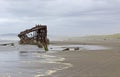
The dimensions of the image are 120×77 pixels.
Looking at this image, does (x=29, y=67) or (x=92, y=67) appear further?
(x=29, y=67)

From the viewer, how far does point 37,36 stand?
38.9 meters

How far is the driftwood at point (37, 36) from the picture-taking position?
37.9 meters

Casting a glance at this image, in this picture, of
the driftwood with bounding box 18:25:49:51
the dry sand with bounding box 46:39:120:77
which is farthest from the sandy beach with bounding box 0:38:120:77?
the driftwood with bounding box 18:25:49:51

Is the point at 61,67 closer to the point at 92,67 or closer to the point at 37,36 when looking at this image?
the point at 92,67

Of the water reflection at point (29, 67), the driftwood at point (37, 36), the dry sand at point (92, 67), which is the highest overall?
the driftwood at point (37, 36)

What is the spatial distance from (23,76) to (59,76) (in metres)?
1.75

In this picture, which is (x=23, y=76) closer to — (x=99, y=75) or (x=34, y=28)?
(x=99, y=75)

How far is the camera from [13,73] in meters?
15.1

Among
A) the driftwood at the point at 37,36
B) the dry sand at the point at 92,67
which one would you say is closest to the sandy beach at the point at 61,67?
the dry sand at the point at 92,67

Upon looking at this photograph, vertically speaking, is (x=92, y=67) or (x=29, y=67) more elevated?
(x=29, y=67)

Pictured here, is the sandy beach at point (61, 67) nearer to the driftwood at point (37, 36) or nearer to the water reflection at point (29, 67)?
the water reflection at point (29, 67)

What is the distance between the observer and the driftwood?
37.9 metres

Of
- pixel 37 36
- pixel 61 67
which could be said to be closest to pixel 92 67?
pixel 61 67

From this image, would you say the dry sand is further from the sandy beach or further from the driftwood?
the driftwood
